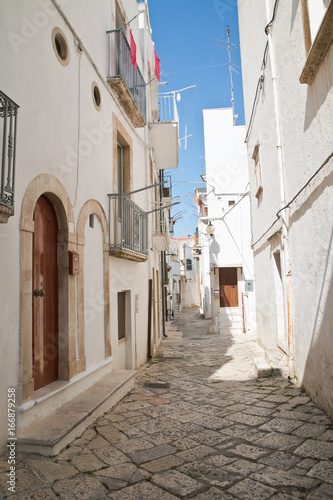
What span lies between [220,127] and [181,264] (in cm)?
2738

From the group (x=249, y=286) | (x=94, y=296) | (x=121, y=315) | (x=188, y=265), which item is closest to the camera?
(x=94, y=296)

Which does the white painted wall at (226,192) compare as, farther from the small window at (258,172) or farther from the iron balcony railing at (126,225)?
the iron balcony railing at (126,225)

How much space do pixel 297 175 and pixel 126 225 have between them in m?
3.34

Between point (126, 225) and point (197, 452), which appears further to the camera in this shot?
point (126, 225)

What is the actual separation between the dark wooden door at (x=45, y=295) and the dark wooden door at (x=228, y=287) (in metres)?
14.0

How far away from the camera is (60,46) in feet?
15.8

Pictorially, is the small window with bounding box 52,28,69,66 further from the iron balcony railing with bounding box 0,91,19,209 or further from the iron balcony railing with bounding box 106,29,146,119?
the iron balcony railing with bounding box 106,29,146,119

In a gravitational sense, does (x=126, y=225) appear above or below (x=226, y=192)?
below

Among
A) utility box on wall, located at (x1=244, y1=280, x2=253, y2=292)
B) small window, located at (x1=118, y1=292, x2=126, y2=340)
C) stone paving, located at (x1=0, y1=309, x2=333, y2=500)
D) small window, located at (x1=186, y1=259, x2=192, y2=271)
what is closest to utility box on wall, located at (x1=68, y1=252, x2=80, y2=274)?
stone paving, located at (x1=0, y1=309, x2=333, y2=500)

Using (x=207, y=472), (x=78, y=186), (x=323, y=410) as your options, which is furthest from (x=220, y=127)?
(x=207, y=472)

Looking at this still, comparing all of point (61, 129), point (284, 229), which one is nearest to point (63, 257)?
point (61, 129)

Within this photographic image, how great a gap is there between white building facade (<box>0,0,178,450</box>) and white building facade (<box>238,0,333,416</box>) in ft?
9.11

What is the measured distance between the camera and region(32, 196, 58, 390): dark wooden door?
4113 millimetres

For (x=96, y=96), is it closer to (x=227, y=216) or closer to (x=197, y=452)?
(x=197, y=452)
